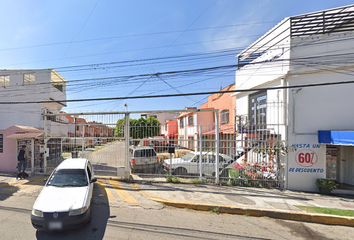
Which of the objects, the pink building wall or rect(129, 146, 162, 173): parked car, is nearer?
rect(129, 146, 162, 173): parked car

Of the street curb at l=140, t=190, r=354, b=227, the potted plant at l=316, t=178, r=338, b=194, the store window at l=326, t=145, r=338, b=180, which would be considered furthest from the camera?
the store window at l=326, t=145, r=338, b=180

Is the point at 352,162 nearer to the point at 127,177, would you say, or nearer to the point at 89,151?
the point at 127,177

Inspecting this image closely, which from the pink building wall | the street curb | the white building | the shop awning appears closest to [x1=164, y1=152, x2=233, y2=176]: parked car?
the white building

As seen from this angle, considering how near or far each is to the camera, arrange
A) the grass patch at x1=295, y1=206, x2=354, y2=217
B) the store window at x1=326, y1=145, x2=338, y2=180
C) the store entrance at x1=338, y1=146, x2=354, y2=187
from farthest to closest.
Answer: the store entrance at x1=338, y1=146, x2=354, y2=187 < the store window at x1=326, y1=145, x2=338, y2=180 < the grass patch at x1=295, y1=206, x2=354, y2=217

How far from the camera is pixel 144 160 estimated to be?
7961mm

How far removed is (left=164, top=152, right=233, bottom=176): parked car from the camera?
766 cm

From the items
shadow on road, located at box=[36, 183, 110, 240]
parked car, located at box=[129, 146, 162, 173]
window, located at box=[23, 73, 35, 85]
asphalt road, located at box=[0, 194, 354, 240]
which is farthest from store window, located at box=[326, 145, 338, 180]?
window, located at box=[23, 73, 35, 85]

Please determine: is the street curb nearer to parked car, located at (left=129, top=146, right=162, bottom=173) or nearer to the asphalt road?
the asphalt road

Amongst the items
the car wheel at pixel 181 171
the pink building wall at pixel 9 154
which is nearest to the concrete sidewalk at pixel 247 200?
the car wheel at pixel 181 171

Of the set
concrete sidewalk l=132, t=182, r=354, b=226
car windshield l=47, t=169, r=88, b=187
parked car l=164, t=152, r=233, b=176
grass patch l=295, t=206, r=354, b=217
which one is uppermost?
car windshield l=47, t=169, r=88, b=187

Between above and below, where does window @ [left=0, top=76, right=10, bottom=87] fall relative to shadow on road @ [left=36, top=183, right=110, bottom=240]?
above

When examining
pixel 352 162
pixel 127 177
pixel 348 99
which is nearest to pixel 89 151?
pixel 127 177

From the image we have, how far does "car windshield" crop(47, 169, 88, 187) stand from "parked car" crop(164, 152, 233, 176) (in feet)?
12.9

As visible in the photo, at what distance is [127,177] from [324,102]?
8860 mm
